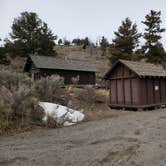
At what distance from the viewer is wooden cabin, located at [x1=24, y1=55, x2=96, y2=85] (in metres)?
28.1

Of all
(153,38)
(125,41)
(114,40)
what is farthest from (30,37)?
(153,38)

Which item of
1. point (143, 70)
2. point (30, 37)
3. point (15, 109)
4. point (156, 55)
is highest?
point (30, 37)

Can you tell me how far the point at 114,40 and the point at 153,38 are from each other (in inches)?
226

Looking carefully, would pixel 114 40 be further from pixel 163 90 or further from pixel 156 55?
pixel 163 90

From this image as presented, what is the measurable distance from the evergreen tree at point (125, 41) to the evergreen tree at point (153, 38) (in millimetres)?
1611

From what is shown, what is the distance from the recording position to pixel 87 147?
19.6 feet

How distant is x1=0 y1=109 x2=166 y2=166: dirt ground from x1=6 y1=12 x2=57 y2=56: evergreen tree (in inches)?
1154

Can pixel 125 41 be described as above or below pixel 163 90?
above

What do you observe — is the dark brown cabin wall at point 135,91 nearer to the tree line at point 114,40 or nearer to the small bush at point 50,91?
the small bush at point 50,91

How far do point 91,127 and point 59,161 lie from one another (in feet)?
13.1

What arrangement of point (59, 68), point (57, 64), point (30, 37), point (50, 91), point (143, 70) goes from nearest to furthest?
point (50, 91), point (143, 70), point (59, 68), point (57, 64), point (30, 37)

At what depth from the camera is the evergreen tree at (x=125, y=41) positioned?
1277 inches

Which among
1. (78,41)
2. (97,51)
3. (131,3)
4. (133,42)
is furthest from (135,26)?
(78,41)

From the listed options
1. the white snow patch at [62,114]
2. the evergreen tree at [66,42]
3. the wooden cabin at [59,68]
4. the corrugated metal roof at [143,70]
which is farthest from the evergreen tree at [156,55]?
the evergreen tree at [66,42]
